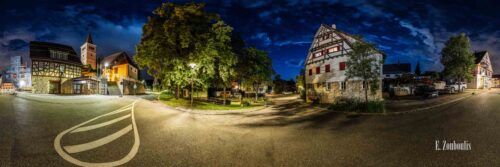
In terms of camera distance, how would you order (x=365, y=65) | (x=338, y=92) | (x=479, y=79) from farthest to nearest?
(x=479, y=79) → (x=338, y=92) → (x=365, y=65)

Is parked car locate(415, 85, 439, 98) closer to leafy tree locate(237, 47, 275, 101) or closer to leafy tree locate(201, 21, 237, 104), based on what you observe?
leafy tree locate(237, 47, 275, 101)

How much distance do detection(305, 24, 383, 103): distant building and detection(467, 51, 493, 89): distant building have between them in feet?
117

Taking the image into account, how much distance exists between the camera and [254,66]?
27281mm

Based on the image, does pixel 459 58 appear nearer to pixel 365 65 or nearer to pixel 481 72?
pixel 481 72

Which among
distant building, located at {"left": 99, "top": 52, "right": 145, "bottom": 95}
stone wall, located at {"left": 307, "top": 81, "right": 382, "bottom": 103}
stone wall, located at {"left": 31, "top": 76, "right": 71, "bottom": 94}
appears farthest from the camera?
distant building, located at {"left": 99, "top": 52, "right": 145, "bottom": 95}

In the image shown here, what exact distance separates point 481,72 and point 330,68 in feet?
147

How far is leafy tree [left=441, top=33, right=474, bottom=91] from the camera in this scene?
3331 cm

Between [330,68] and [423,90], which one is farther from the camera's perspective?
[423,90]

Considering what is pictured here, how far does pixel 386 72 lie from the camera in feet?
213

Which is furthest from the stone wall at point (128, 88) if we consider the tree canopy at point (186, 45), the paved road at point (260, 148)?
the paved road at point (260, 148)

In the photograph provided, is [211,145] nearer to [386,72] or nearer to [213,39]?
[213,39]

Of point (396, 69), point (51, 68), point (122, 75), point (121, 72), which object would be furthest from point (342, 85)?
point (396, 69)

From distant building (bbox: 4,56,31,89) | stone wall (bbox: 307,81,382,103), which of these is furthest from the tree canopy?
distant building (bbox: 4,56,31,89)

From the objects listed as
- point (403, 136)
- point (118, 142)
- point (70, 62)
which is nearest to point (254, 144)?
point (118, 142)
